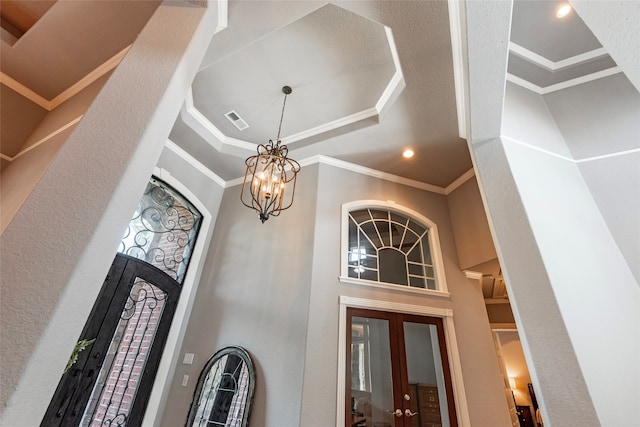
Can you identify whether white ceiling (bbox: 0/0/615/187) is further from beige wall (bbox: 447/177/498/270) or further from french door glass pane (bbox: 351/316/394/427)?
french door glass pane (bbox: 351/316/394/427)

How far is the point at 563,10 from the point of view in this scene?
2.34 m

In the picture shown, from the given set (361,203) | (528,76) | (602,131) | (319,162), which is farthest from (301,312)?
(528,76)

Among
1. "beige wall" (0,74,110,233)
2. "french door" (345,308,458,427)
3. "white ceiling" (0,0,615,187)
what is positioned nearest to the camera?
"beige wall" (0,74,110,233)

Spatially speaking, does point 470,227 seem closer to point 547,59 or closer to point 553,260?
point 547,59

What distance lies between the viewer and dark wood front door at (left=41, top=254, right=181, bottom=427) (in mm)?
2506

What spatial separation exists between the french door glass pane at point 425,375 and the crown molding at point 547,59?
3.11 meters

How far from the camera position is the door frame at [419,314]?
2744 mm

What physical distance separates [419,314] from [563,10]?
3.33m

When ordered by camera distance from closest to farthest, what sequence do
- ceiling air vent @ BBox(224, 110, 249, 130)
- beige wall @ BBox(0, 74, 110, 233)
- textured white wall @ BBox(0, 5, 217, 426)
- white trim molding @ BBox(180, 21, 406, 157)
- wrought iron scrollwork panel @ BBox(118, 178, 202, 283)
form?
textured white wall @ BBox(0, 5, 217, 426)
beige wall @ BBox(0, 74, 110, 233)
white trim molding @ BBox(180, 21, 406, 157)
wrought iron scrollwork panel @ BBox(118, 178, 202, 283)
ceiling air vent @ BBox(224, 110, 249, 130)

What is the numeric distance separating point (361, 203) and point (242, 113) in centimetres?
201

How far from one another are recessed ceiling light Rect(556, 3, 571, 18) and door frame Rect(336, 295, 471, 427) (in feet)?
10.6

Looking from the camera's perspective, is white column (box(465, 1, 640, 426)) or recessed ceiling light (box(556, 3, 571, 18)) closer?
white column (box(465, 1, 640, 426))

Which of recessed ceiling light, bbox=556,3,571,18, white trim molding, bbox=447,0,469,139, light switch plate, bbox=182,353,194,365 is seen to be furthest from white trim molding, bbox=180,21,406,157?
light switch plate, bbox=182,353,194,365

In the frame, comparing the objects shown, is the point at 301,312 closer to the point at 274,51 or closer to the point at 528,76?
the point at 274,51
